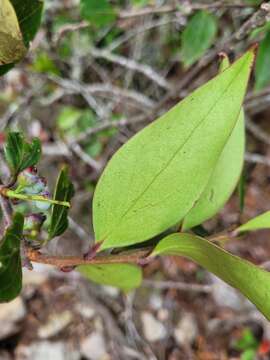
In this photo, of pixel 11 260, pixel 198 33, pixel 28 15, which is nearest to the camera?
pixel 11 260

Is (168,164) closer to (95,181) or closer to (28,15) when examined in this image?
(28,15)

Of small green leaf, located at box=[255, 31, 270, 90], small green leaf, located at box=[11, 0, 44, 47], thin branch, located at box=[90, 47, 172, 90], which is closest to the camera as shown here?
small green leaf, located at box=[11, 0, 44, 47]

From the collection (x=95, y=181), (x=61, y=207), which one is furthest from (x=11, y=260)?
(x=95, y=181)

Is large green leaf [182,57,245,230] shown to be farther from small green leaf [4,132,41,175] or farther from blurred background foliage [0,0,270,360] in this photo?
blurred background foliage [0,0,270,360]

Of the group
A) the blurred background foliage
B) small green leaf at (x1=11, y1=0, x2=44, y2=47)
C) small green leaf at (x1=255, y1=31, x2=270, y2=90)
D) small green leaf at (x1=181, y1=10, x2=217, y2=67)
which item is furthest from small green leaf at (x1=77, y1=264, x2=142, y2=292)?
the blurred background foliage

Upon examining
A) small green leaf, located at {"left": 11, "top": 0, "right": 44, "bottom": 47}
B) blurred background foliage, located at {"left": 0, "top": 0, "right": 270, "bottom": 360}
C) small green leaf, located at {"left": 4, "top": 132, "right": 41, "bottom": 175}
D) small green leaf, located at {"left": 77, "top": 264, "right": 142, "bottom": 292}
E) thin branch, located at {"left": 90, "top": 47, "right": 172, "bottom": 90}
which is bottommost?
blurred background foliage, located at {"left": 0, "top": 0, "right": 270, "bottom": 360}

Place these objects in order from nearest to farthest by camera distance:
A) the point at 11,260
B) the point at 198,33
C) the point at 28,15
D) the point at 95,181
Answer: the point at 11,260
the point at 28,15
the point at 198,33
the point at 95,181

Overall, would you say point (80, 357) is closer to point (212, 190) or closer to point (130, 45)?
point (130, 45)

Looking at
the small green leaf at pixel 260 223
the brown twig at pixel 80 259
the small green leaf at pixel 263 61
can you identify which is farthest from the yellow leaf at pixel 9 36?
the small green leaf at pixel 263 61
